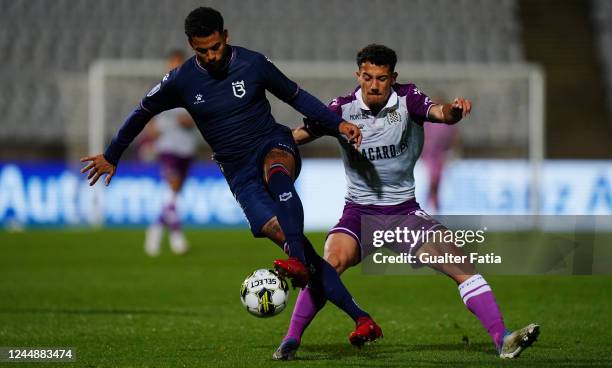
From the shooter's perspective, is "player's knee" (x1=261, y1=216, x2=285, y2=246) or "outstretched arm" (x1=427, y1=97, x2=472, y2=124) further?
"player's knee" (x1=261, y1=216, x2=285, y2=246)

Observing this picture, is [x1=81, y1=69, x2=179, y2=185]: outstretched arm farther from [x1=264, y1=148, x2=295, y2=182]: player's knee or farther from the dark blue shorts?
[x1=264, y1=148, x2=295, y2=182]: player's knee

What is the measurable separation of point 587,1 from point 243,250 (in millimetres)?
16756

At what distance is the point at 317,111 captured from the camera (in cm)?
670

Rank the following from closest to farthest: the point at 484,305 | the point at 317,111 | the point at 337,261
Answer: the point at 484,305, the point at 317,111, the point at 337,261

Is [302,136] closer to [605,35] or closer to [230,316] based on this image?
[230,316]

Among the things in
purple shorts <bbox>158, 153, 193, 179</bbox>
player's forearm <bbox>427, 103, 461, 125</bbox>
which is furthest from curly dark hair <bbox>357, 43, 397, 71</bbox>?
purple shorts <bbox>158, 153, 193, 179</bbox>

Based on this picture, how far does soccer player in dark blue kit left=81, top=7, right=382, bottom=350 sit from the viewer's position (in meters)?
6.52

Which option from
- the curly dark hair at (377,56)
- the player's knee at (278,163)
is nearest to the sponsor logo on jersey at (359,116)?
the curly dark hair at (377,56)

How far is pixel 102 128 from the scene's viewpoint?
20516mm

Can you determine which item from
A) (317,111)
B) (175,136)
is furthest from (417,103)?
(175,136)

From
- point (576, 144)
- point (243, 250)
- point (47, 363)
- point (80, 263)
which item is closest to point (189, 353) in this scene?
point (47, 363)

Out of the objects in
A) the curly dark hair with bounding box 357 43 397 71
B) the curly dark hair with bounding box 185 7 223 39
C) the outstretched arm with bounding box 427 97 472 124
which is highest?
the curly dark hair with bounding box 185 7 223 39

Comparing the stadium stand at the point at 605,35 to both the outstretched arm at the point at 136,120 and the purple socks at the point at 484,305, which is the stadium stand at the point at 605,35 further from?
the outstretched arm at the point at 136,120

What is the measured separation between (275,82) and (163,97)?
2.29 ft
